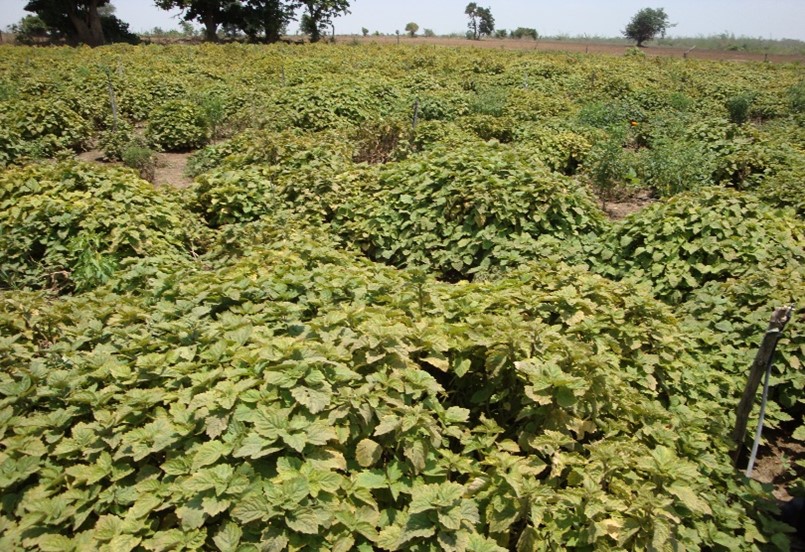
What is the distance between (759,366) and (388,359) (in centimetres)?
244

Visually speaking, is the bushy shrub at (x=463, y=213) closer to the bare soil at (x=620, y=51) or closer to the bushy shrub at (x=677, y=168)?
the bushy shrub at (x=677, y=168)

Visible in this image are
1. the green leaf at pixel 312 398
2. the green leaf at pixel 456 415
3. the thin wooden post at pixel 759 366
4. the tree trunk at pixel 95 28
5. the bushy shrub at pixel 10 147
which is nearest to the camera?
the green leaf at pixel 312 398

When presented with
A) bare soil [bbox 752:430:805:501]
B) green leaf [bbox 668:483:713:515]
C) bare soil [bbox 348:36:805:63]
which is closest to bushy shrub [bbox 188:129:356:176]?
bare soil [bbox 752:430:805:501]

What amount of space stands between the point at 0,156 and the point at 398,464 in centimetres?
953

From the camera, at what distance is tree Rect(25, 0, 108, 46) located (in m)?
35.8

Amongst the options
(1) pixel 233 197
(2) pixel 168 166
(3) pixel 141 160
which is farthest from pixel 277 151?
(2) pixel 168 166

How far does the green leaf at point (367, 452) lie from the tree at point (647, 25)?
83018mm

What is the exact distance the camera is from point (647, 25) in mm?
74688

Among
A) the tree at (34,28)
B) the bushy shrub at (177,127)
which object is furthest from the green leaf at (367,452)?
the tree at (34,28)

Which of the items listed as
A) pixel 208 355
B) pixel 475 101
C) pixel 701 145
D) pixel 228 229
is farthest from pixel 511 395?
pixel 475 101

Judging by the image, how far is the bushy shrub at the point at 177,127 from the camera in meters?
11.6

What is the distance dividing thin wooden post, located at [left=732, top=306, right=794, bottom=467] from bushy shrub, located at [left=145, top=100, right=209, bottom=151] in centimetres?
1156

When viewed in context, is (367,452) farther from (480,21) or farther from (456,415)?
(480,21)

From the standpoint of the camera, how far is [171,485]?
232 centimetres
